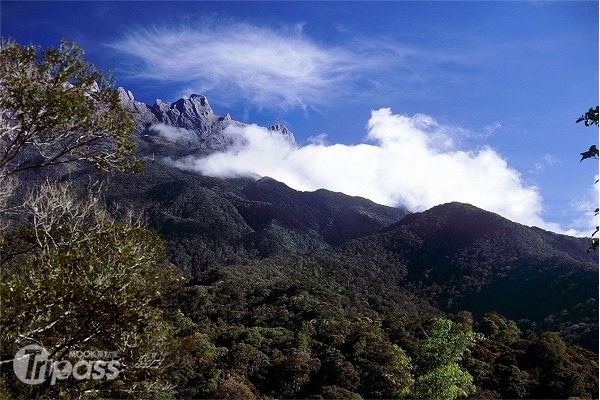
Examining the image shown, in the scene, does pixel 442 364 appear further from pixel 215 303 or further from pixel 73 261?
pixel 215 303

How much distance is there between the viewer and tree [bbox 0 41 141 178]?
5.80 meters

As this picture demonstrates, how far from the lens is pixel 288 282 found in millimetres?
64438

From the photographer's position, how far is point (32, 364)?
18.7 feet

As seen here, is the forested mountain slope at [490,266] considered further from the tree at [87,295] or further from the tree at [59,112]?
the tree at [59,112]

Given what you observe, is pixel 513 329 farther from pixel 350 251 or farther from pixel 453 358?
→ pixel 350 251

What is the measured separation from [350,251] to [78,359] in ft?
332

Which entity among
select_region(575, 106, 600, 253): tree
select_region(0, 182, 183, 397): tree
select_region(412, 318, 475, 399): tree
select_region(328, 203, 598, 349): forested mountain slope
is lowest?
select_region(412, 318, 475, 399): tree

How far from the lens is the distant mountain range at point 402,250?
2447 inches

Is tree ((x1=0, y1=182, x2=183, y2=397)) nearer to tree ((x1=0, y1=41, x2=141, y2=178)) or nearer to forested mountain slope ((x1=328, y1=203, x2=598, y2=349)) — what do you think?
tree ((x1=0, y1=41, x2=141, y2=178))

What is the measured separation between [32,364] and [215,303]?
49.0 meters

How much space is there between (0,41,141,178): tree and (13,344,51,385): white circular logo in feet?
6.97

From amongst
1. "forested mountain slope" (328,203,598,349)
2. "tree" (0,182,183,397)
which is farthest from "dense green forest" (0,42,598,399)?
"forested mountain slope" (328,203,598,349)

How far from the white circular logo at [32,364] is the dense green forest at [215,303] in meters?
0.04

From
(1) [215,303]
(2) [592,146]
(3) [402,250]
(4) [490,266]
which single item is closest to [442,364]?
(2) [592,146]
